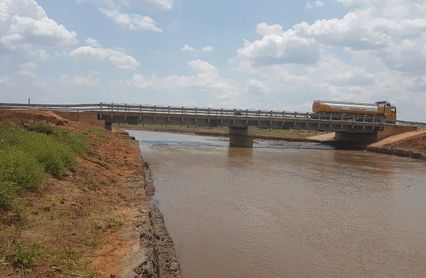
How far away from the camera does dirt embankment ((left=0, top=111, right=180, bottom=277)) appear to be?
7.20 metres

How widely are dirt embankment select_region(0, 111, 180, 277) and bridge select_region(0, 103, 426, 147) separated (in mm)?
34955

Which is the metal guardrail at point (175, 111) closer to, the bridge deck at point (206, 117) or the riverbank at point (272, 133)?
the bridge deck at point (206, 117)

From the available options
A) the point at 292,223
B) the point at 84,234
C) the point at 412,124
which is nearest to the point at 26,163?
the point at 84,234

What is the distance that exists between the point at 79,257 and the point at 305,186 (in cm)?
1760

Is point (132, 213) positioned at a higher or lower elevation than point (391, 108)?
lower

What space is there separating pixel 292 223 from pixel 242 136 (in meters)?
39.7

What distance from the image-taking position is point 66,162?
16000mm

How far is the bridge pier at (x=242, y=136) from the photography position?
53500mm

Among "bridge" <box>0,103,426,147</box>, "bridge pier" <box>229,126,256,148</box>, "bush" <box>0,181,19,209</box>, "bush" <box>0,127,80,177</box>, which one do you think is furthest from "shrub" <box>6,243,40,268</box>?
"bridge pier" <box>229,126,256,148</box>

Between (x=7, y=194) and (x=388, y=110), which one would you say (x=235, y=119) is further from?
(x=7, y=194)

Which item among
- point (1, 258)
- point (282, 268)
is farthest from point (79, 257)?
point (282, 268)

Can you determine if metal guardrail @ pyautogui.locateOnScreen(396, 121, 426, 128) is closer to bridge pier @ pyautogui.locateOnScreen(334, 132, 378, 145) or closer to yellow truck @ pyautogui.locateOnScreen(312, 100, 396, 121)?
yellow truck @ pyautogui.locateOnScreen(312, 100, 396, 121)

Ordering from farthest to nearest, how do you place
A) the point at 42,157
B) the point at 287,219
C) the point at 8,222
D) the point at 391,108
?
1. the point at 391,108
2. the point at 287,219
3. the point at 42,157
4. the point at 8,222

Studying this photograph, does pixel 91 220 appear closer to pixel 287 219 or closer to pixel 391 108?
pixel 287 219
